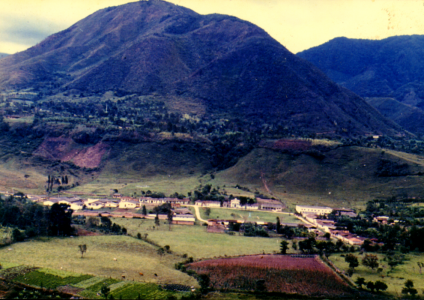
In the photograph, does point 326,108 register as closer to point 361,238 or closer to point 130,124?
point 130,124

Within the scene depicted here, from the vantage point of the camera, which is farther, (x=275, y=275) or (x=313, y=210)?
(x=313, y=210)

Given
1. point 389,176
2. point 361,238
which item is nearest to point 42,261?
point 361,238

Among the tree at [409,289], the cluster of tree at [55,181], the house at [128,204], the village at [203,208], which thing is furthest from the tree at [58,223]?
the tree at [409,289]

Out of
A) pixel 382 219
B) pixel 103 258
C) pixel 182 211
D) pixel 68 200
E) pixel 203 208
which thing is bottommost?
pixel 103 258

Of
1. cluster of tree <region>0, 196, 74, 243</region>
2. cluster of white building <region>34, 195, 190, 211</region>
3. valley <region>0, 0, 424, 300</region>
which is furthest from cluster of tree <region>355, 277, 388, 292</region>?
cluster of white building <region>34, 195, 190, 211</region>

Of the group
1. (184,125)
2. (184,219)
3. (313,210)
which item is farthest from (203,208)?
(184,125)

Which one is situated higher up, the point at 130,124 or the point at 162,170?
the point at 130,124

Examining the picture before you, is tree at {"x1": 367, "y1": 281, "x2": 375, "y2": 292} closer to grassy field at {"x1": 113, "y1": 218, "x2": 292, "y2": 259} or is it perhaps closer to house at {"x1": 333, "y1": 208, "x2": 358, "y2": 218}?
grassy field at {"x1": 113, "y1": 218, "x2": 292, "y2": 259}

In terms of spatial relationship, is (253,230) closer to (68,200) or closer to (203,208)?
(203,208)
